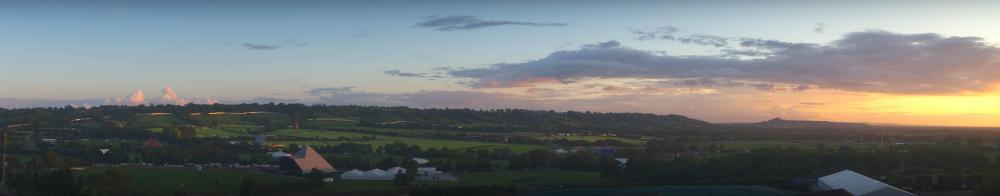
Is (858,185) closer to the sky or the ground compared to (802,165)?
closer to the ground

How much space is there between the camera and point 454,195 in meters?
40.2

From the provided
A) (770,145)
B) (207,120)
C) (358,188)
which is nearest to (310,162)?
(358,188)

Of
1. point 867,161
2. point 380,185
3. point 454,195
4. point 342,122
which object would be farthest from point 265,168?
point 342,122

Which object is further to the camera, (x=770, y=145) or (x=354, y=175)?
(x=770, y=145)

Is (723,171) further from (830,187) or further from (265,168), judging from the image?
(265,168)

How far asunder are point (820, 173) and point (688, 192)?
1746cm

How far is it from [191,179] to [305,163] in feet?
36.3

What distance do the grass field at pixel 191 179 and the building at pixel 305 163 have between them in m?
3.48

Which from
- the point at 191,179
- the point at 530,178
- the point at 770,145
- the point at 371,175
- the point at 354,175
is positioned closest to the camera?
the point at 191,179

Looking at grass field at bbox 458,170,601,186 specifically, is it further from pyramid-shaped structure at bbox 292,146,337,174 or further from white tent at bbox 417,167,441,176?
pyramid-shaped structure at bbox 292,146,337,174

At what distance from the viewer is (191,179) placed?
1940 inches

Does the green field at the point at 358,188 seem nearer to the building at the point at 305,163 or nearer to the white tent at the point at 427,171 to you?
the white tent at the point at 427,171

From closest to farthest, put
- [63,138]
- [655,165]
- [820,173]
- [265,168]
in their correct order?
1. [820,173]
2. [655,165]
3. [265,168]
4. [63,138]

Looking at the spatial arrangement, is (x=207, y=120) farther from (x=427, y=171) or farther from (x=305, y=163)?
(x=427, y=171)
